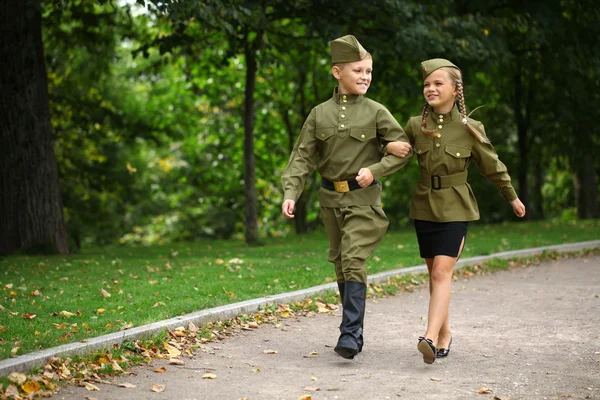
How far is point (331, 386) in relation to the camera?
5098 mm

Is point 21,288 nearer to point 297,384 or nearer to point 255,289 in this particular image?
point 255,289

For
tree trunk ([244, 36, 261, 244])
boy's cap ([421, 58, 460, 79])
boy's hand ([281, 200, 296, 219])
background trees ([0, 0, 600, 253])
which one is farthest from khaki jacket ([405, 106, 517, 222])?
tree trunk ([244, 36, 261, 244])

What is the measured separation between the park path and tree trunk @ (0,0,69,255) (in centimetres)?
686

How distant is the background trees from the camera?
1346cm

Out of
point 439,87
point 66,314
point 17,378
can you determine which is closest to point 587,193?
point 439,87

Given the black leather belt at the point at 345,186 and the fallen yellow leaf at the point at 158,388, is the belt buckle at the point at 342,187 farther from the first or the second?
the fallen yellow leaf at the point at 158,388

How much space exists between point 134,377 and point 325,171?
1967 millimetres

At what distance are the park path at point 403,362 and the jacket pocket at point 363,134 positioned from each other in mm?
1594

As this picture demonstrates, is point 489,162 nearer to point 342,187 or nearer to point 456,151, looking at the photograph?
point 456,151

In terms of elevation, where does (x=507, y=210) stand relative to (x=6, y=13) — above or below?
below

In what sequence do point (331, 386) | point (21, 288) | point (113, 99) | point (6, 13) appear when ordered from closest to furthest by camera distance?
point (331, 386) < point (21, 288) < point (6, 13) < point (113, 99)

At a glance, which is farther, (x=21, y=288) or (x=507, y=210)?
(x=507, y=210)

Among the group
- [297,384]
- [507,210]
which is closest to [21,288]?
[297,384]

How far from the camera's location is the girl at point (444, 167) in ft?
18.7
